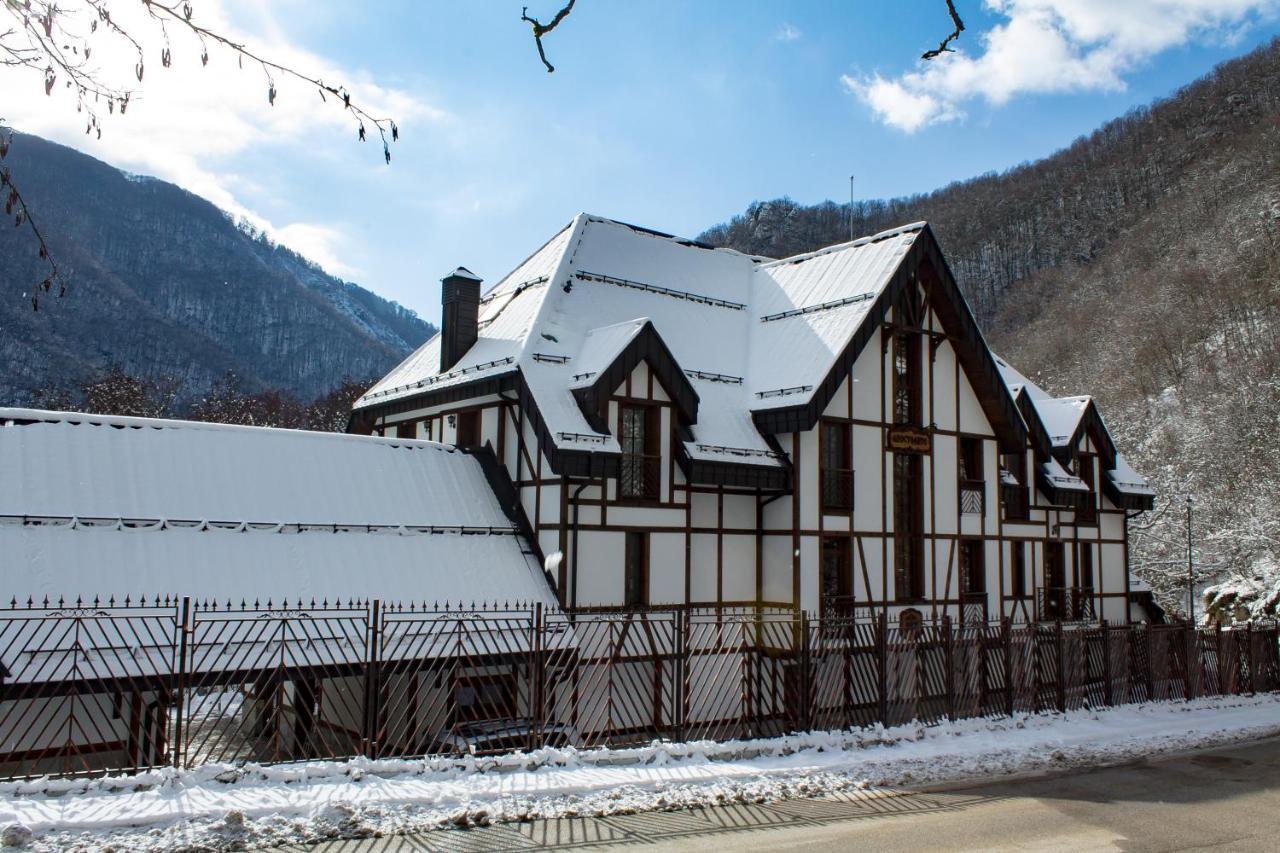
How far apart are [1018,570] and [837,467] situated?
912 cm

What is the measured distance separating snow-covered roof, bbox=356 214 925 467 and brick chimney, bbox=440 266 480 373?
0.98 feet

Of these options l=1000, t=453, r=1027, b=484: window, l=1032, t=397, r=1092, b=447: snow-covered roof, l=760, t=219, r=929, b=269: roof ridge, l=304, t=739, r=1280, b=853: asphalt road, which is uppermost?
l=760, t=219, r=929, b=269: roof ridge

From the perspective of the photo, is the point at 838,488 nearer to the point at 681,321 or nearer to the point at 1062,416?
the point at 681,321

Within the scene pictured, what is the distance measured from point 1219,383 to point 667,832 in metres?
71.1

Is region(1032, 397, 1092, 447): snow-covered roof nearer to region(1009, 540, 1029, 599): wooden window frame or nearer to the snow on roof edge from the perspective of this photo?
region(1009, 540, 1029, 599): wooden window frame

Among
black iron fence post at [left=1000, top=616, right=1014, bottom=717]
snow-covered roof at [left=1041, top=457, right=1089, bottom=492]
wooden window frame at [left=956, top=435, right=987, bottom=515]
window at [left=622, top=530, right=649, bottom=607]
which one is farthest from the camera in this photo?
snow-covered roof at [left=1041, top=457, right=1089, bottom=492]

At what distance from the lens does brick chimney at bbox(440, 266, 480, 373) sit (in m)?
21.3

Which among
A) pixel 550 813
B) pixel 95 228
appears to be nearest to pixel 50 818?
pixel 550 813

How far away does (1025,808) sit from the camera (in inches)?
422

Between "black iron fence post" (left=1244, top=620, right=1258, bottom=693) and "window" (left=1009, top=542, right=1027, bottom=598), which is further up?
"window" (left=1009, top=542, right=1027, bottom=598)

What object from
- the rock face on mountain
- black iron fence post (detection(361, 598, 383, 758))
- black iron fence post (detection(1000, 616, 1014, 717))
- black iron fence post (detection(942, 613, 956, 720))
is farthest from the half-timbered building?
the rock face on mountain

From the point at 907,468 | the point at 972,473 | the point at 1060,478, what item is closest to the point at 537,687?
the point at 907,468

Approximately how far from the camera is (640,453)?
61.7 ft

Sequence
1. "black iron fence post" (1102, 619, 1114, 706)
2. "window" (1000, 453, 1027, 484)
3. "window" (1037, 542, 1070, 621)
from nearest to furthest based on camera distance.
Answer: "black iron fence post" (1102, 619, 1114, 706), "window" (1000, 453, 1027, 484), "window" (1037, 542, 1070, 621)
